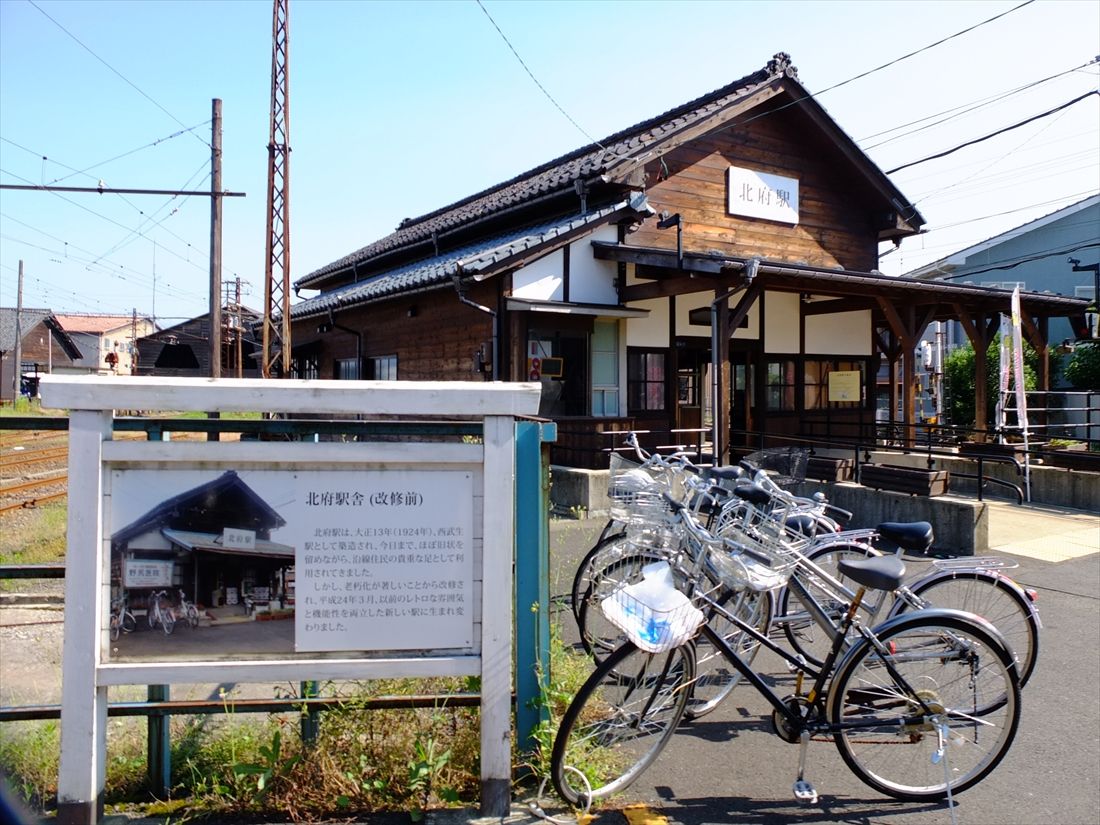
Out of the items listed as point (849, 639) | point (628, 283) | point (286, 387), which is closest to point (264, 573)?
point (286, 387)

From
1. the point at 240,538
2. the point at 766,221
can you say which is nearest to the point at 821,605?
the point at 240,538

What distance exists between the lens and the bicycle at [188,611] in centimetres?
282

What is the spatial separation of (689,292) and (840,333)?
5.79 metres

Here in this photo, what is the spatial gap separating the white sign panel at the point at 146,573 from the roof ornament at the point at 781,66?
46.5 ft

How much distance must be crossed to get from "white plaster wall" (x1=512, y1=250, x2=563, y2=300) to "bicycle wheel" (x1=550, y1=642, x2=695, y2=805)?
8.57m

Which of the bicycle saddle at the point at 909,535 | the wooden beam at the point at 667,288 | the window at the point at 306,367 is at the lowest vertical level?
the bicycle saddle at the point at 909,535

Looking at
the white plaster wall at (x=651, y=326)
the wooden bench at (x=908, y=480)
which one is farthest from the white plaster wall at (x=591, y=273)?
the wooden bench at (x=908, y=480)

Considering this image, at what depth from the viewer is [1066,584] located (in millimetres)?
6754

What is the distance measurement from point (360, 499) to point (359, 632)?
0.49 meters

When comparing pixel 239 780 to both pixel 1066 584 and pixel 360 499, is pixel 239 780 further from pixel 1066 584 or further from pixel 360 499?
pixel 1066 584

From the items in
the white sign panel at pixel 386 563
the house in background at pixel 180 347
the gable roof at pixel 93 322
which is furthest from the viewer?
the gable roof at pixel 93 322

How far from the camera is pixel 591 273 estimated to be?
39.1 feet

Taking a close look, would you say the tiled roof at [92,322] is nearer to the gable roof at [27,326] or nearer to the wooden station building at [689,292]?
the gable roof at [27,326]

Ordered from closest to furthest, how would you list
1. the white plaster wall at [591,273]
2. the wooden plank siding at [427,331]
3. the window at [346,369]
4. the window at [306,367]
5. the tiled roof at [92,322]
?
the white plaster wall at [591,273], the wooden plank siding at [427,331], the window at [346,369], the window at [306,367], the tiled roof at [92,322]
